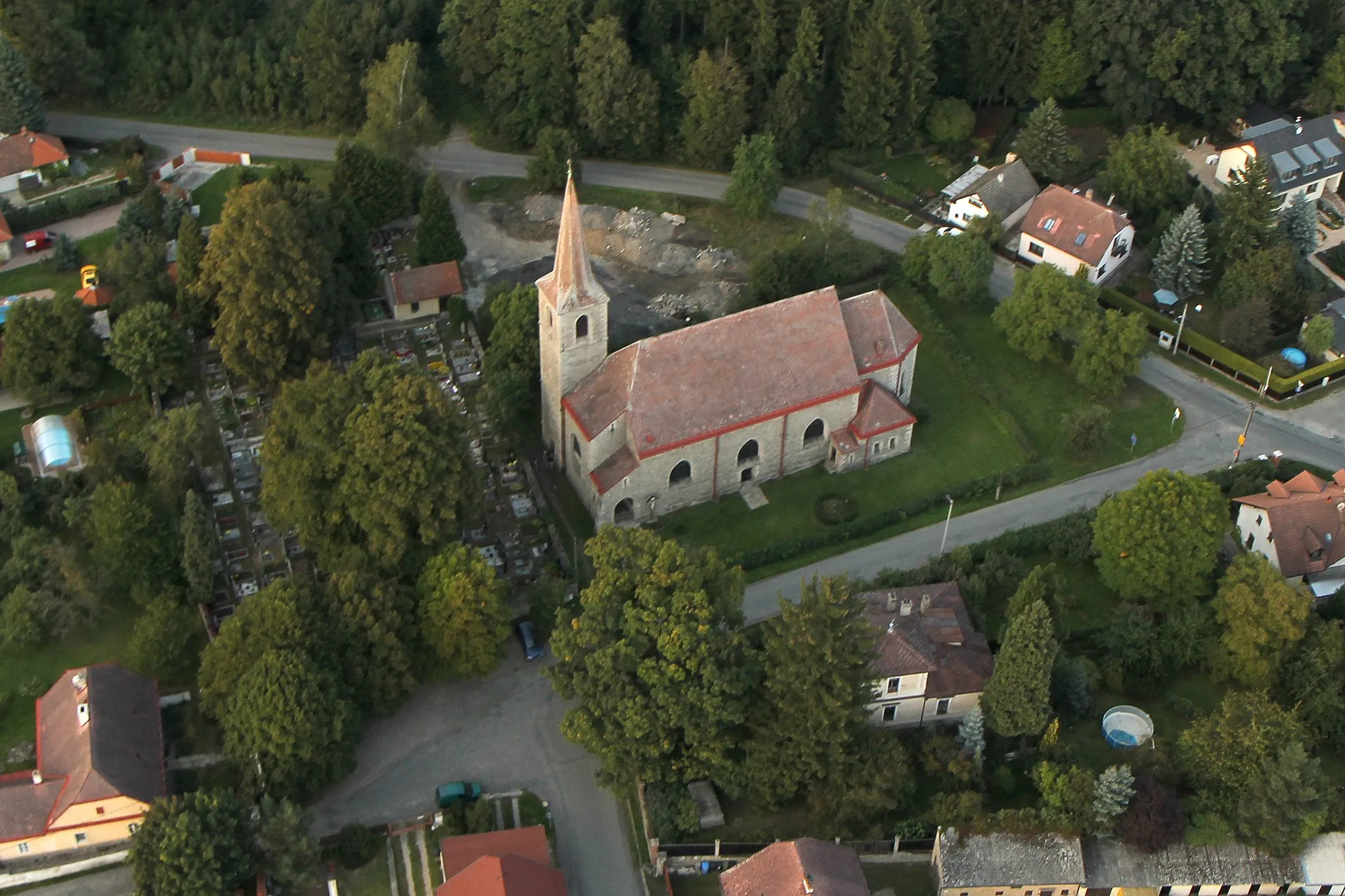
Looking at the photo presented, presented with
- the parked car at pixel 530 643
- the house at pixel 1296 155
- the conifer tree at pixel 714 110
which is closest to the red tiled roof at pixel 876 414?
the parked car at pixel 530 643

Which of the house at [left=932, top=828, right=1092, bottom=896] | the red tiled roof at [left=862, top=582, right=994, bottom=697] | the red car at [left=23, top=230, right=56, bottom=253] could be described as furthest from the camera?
the red car at [left=23, top=230, right=56, bottom=253]

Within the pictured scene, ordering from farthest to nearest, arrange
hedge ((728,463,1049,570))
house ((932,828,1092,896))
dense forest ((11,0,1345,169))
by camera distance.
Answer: dense forest ((11,0,1345,169)) < hedge ((728,463,1049,570)) < house ((932,828,1092,896))

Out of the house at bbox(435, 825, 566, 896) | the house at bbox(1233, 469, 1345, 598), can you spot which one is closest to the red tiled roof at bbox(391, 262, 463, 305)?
the house at bbox(435, 825, 566, 896)

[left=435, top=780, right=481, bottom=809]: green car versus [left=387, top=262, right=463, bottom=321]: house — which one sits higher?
[left=387, top=262, right=463, bottom=321]: house

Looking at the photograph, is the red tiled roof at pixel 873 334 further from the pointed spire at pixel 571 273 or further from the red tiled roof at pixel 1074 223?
the red tiled roof at pixel 1074 223

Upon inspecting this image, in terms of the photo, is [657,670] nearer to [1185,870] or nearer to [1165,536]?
[1185,870]

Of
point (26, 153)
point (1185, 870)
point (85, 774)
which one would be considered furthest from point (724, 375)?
point (26, 153)

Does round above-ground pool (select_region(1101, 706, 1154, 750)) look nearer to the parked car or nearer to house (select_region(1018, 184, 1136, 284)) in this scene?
the parked car
